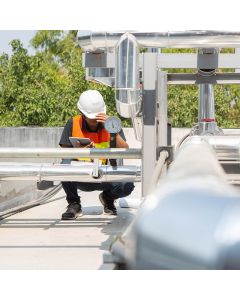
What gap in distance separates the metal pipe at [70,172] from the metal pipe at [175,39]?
79 centimetres

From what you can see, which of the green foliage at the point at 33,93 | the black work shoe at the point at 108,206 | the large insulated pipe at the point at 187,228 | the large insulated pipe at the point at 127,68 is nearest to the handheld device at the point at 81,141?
the black work shoe at the point at 108,206

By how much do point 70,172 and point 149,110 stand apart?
0.84 metres

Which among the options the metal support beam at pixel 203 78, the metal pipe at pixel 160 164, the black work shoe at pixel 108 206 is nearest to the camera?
the metal pipe at pixel 160 164

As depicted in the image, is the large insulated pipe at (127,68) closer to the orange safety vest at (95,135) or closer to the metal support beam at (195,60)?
the metal support beam at (195,60)

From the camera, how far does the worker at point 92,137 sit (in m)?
4.44

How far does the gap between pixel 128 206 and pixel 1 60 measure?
12465mm

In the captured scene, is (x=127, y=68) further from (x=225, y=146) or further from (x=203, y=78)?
(x=203, y=78)

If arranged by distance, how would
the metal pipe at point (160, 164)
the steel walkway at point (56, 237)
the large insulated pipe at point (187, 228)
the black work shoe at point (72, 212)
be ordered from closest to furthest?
the large insulated pipe at point (187, 228), the metal pipe at point (160, 164), the steel walkway at point (56, 237), the black work shoe at point (72, 212)

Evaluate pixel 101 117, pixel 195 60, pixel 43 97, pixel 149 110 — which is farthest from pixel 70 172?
pixel 43 97

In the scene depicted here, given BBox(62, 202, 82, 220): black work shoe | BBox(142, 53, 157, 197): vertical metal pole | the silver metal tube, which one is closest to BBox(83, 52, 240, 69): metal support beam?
BBox(142, 53, 157, 197): vertical metal pole

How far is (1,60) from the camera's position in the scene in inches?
649

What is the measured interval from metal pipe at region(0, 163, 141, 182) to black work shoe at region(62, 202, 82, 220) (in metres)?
0.52
